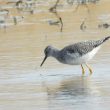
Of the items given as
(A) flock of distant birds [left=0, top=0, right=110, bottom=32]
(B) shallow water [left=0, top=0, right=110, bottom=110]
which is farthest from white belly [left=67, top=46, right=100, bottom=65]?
(A) flock of distant birds [left=0, top=0, right=110, bottom=32]

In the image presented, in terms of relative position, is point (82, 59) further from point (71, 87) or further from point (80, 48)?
point (71, 87)

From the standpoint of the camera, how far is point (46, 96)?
431 inches

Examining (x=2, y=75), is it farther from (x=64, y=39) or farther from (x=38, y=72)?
(x=64, y=39)

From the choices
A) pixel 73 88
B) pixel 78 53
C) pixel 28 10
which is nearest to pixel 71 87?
pixel 73 88

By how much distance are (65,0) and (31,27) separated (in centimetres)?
543

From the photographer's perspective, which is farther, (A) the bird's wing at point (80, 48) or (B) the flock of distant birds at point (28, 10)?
(B) the flock of distant birds at point (28, 10)

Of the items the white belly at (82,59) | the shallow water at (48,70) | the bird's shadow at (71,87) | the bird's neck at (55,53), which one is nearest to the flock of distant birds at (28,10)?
the shallow water at (48,70)

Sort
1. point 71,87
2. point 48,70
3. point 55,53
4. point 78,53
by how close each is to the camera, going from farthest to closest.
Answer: point 55,53, point 78,53, point 48,70, point 71,87

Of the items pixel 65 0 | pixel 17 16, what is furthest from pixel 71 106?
pixel 65 0

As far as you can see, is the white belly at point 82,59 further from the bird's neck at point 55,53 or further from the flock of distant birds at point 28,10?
the flock of distant birds at point 28,10

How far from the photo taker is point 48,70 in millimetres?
13008

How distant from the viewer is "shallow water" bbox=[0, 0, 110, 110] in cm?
1047

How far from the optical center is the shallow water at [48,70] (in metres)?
10.5

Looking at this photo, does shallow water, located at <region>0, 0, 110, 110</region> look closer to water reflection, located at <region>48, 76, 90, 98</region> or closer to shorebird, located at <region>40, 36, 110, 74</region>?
water reflection, located at <region>48, 76, 90, 98</region>
